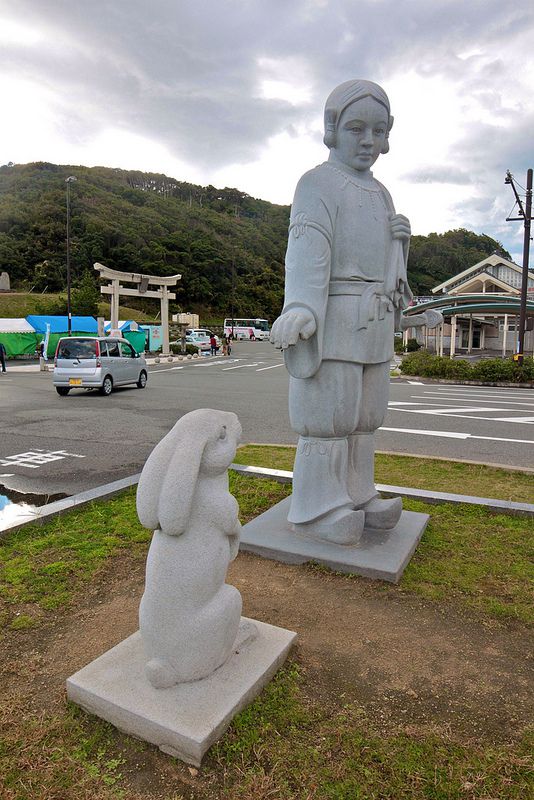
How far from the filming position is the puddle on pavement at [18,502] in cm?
432

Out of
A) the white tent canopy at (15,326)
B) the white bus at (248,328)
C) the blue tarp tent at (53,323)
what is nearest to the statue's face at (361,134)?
the blue tarp tent at (53,323)

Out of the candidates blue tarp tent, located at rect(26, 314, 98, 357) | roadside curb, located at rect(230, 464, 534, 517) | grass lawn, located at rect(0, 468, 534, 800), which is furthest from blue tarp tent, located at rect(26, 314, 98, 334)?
grass lawn, located at rect(0, 468, 534, 800)

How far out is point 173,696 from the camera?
2072 mm

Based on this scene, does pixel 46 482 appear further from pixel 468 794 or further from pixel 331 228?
pixel 468 794

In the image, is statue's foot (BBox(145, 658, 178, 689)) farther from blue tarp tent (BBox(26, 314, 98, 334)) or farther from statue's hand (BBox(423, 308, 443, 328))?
blue tarp tent (BBox(26, 314, 98, 334))

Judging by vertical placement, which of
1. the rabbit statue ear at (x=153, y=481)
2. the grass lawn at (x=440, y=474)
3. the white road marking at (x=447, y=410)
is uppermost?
the rabbit statue ear at (x=153, y=481)

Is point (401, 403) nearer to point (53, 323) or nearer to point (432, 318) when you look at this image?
point (432, 318)

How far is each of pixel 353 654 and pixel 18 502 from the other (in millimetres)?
3578

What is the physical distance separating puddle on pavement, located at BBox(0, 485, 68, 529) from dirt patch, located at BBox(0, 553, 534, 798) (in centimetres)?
136

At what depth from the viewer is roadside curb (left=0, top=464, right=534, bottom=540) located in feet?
13.6

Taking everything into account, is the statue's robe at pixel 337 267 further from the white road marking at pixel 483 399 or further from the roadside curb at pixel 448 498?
the white road marking at pixel 483 399

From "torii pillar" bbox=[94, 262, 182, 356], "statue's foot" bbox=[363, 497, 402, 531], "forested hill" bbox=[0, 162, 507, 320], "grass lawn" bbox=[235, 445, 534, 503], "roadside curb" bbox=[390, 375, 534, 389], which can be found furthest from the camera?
"forested hill" bbox=[0, 162, 507, 320]

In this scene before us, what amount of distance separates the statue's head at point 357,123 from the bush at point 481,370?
580 inches

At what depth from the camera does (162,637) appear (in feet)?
6.87
